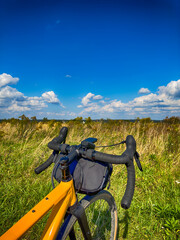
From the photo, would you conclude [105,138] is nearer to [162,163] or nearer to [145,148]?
[145,148]

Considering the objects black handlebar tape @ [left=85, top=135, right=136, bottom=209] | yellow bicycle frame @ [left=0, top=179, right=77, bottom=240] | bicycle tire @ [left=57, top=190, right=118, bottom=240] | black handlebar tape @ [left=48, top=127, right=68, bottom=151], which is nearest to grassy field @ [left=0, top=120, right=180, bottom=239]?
bicycle tire @ [left=57, top=190, right=118, bottom=240]

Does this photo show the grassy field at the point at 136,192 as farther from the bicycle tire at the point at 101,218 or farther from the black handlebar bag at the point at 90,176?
the black handlebar bag at the point at 90,176

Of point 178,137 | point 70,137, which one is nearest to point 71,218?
point 70,137

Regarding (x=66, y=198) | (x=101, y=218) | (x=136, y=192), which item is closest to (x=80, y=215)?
(x=66, y=198)

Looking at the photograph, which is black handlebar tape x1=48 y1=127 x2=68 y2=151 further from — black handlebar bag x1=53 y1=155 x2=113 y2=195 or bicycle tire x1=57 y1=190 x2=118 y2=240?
bicycle tire x1=57 y1=190 x2=118 y2=240

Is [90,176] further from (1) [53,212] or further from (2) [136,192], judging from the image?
(2) [136,192]

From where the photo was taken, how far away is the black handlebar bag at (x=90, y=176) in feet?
3.57

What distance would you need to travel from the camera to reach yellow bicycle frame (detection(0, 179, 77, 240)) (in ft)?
2.32

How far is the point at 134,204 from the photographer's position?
114 inches

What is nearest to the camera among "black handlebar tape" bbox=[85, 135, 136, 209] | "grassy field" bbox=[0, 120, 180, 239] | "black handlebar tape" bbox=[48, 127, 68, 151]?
"black handlebar tape" bbox=[85, 135, 136, 209]

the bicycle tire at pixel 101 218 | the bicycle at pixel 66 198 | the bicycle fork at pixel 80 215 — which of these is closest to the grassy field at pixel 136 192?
the bicycle tire at pixel 101 218

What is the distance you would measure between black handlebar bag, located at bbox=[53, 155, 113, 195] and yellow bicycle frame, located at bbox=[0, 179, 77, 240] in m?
0.07

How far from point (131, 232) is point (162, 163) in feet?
7.44

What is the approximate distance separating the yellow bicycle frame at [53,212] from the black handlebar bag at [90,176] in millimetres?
71
